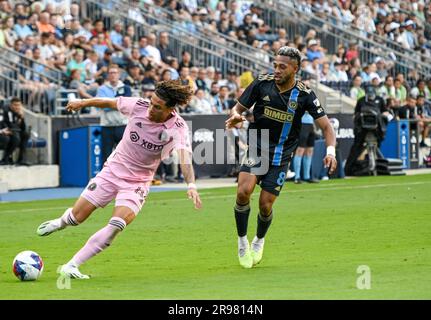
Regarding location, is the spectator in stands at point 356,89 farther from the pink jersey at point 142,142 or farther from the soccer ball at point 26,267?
the soccer ball at point 26,267

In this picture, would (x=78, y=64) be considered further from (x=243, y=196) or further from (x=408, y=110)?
(x=243, y=196)

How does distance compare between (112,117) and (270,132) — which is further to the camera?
(112,117)

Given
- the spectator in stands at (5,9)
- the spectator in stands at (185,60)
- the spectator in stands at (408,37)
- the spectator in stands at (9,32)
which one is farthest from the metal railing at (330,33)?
the spectator in stands at (9,32)

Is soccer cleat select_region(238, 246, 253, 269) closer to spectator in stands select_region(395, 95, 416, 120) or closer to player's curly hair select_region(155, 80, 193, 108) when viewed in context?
player's curly hair select_region(155, 80, 193, 108)

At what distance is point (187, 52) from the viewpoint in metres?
31.8

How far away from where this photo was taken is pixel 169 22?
1305 inches

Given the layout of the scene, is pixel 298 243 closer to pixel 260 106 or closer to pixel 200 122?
pixel 260 106

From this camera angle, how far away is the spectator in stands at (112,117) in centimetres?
2466

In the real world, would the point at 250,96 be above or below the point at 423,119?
above

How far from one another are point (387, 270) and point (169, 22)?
72.9 ft

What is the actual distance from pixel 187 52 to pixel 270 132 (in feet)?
63.1

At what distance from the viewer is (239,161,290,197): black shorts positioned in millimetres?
12672

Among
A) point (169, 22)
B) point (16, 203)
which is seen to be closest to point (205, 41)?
point (169, 22)

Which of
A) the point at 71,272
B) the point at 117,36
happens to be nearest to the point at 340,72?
the point at 117,36
